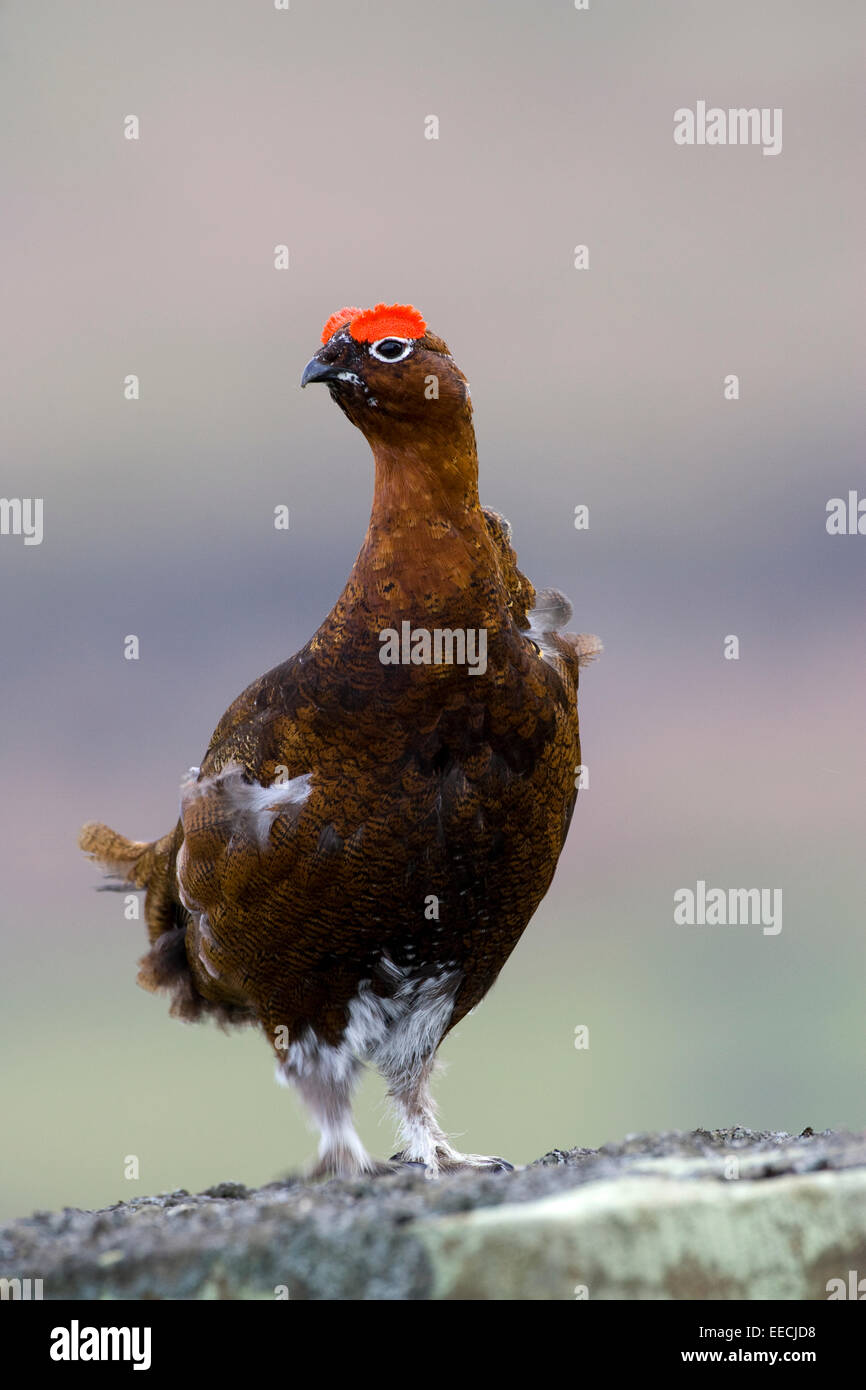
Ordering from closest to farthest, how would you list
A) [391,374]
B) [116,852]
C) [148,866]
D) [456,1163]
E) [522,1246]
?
1. [522,1246]
2. [391,374]
3. [456,1163]
4. [148,866]
5. [116,852]

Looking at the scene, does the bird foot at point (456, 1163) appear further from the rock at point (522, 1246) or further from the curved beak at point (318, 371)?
the curved beak at point (318, 371)

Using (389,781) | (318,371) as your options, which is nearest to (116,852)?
(389,781)

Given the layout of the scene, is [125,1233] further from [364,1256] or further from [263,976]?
[263,976]

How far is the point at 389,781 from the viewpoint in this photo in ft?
16.9

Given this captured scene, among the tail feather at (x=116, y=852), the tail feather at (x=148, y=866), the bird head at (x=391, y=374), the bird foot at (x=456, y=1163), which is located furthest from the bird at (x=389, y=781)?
the tail feather at (x=116, y=852)

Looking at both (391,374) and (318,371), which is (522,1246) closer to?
(391,374)

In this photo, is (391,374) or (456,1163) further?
(456,1163)

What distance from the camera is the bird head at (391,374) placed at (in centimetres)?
511

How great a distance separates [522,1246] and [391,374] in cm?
280

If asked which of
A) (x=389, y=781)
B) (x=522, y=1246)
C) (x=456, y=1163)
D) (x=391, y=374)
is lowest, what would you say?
(x=456, y=1163)

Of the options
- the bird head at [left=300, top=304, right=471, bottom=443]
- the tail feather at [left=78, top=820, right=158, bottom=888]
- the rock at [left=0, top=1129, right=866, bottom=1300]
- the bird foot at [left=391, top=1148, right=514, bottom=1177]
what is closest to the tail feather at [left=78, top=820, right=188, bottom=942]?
the tail feather at [left=78, top=820, right=158, bottom=888]

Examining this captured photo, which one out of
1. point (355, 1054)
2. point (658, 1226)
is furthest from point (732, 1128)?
point (658, 1226)

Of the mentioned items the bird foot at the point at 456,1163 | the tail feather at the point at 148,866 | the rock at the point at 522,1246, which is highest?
the tail feather at the point at 148,866

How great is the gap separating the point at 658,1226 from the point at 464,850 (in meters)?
1.69
